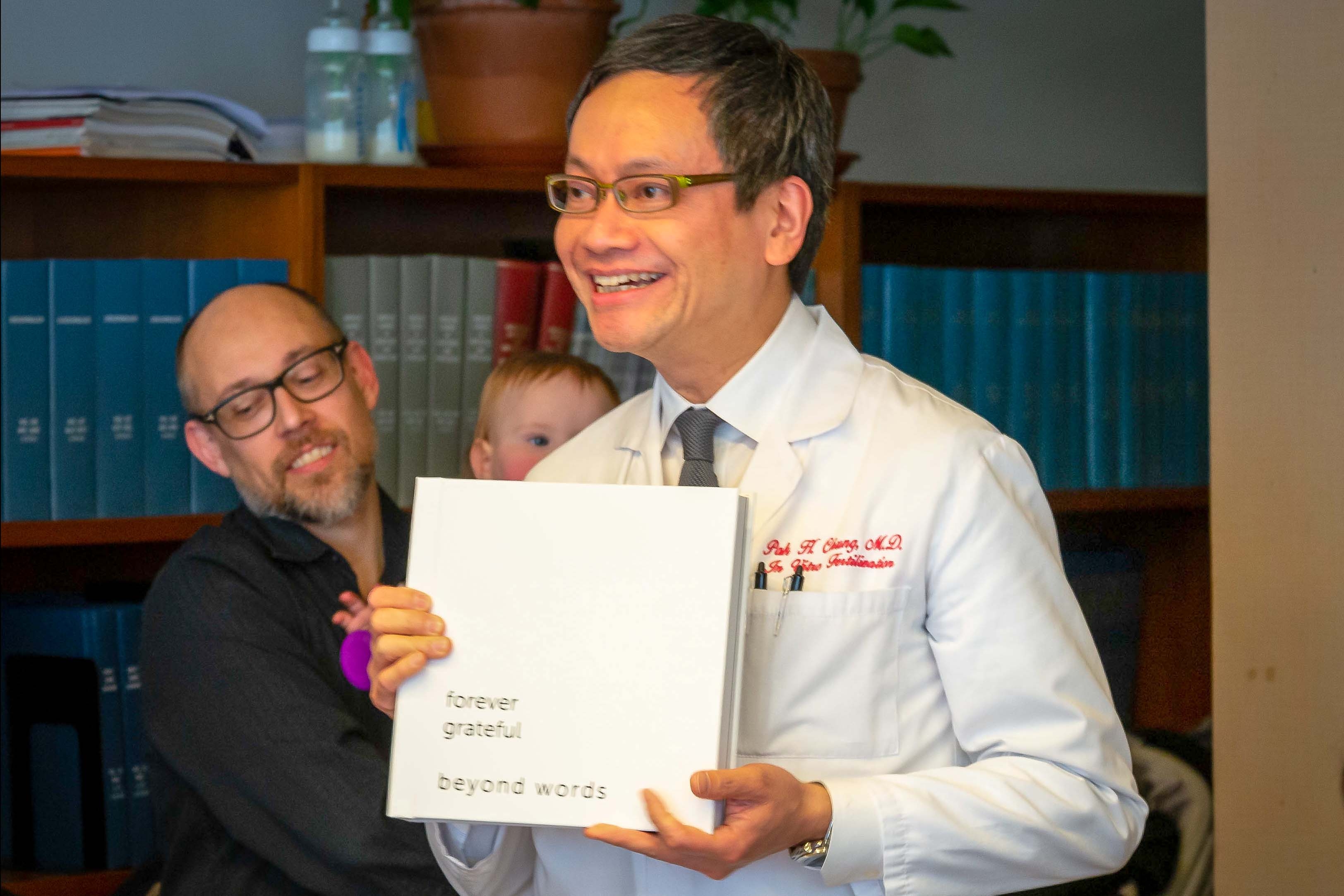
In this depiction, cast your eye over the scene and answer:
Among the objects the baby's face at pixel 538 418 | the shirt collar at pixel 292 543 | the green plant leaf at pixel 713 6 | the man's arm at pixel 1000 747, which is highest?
the green plant leaf at pixel 713 6

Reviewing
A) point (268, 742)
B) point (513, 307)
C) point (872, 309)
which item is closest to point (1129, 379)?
point (872, 309)

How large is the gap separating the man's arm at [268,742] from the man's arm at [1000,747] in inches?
24.5

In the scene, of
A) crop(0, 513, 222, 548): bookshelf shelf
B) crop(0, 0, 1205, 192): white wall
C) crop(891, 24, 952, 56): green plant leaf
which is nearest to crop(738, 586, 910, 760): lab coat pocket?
crop(0, 513, 222, 548): bookshelf shelf

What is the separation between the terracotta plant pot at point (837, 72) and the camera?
89.4 inches

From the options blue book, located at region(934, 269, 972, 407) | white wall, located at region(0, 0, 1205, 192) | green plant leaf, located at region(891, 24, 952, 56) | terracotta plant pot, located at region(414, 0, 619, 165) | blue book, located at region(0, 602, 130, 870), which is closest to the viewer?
blue book, located at region(0, 602, 130, 870)

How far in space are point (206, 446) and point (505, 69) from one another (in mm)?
765

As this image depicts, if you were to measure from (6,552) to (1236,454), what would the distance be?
197 centimetres

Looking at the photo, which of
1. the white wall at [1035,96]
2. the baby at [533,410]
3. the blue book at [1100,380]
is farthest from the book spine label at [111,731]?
the blue book at [1100,380]

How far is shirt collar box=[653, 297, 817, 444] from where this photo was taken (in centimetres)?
121

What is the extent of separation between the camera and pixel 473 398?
2.26 metres

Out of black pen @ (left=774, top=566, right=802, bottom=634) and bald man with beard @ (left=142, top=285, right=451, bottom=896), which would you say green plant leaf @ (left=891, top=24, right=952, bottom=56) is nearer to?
bald man with beard @ (left=142, top=285, right=451, bottom=896)

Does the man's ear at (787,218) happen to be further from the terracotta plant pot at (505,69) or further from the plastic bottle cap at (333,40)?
the plastic bottle cap at (333,40)

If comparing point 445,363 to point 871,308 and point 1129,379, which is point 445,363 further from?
point 1129,379

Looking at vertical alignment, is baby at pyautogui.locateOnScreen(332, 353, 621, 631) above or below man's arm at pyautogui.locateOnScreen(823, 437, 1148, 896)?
above
